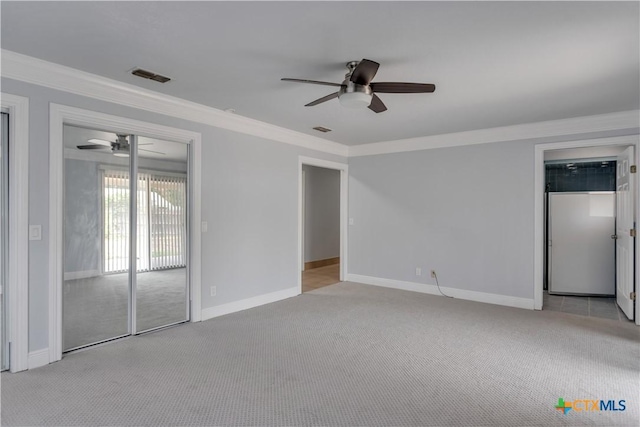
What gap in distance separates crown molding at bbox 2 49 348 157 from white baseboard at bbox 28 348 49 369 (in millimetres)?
2199

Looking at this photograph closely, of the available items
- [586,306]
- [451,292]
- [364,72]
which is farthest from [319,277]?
[364,72]

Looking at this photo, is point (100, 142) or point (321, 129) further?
point (321, 129)

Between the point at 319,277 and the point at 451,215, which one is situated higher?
the point at 451,215

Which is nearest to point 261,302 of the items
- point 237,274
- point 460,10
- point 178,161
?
point 237,274

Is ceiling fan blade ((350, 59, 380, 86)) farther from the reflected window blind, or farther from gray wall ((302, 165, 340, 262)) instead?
gray wall ((302, 165, 340, 262))

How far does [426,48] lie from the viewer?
247 cm

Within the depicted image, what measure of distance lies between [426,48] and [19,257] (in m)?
3.51

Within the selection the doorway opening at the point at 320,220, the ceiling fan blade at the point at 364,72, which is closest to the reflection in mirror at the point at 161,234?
the ceiling fan blade at the point at 364,72

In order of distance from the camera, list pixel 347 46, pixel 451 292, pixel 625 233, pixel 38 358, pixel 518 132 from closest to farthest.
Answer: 1. pixel 347 46
2. pixel 38 358
3. pixel 625 233
4. pixel 518 132
5. pixel 451 292

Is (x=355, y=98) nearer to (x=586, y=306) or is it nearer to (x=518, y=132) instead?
(x=518, y=132)

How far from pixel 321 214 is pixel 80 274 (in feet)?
18.4

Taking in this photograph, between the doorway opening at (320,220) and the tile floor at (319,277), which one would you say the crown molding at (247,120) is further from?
the tile floor at (319,277)

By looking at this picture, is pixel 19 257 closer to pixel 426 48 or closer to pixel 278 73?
pixel 278 73

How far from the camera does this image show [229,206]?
4.34 meters
